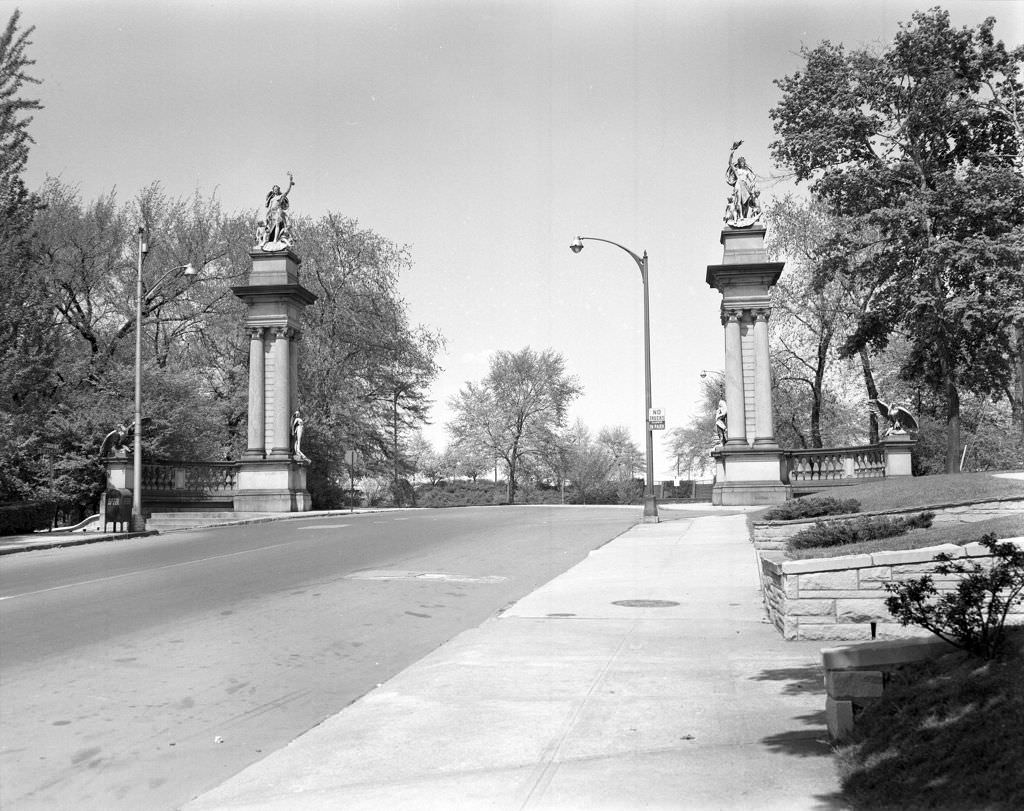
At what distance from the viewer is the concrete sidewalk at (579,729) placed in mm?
4941

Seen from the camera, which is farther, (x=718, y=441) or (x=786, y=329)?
(x=786, y=329)

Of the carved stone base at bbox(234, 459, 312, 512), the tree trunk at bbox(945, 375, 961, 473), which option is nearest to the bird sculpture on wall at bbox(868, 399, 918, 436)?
the tree trunk at bbox(945, 375, 961, 473)

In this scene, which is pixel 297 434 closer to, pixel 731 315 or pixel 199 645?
pixel 731 315

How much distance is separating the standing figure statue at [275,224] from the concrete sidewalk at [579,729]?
3511cm

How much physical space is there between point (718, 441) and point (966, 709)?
3526cm

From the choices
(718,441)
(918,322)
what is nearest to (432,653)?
(918,322)

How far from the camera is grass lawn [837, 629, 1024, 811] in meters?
4.30

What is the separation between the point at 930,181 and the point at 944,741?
3430 cm

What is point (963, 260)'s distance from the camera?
99.8 feet

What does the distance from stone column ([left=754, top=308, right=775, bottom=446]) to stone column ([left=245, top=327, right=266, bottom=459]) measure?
2059 cm

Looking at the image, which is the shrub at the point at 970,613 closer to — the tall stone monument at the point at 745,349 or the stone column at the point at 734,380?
the tall stone monument at the point at 745,349

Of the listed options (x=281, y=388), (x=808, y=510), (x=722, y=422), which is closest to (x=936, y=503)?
(x=808, y=510)

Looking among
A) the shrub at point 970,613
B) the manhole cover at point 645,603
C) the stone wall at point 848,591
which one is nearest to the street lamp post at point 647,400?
the manhole cover at point 645,603

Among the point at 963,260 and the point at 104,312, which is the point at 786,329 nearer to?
the point at 963,260
